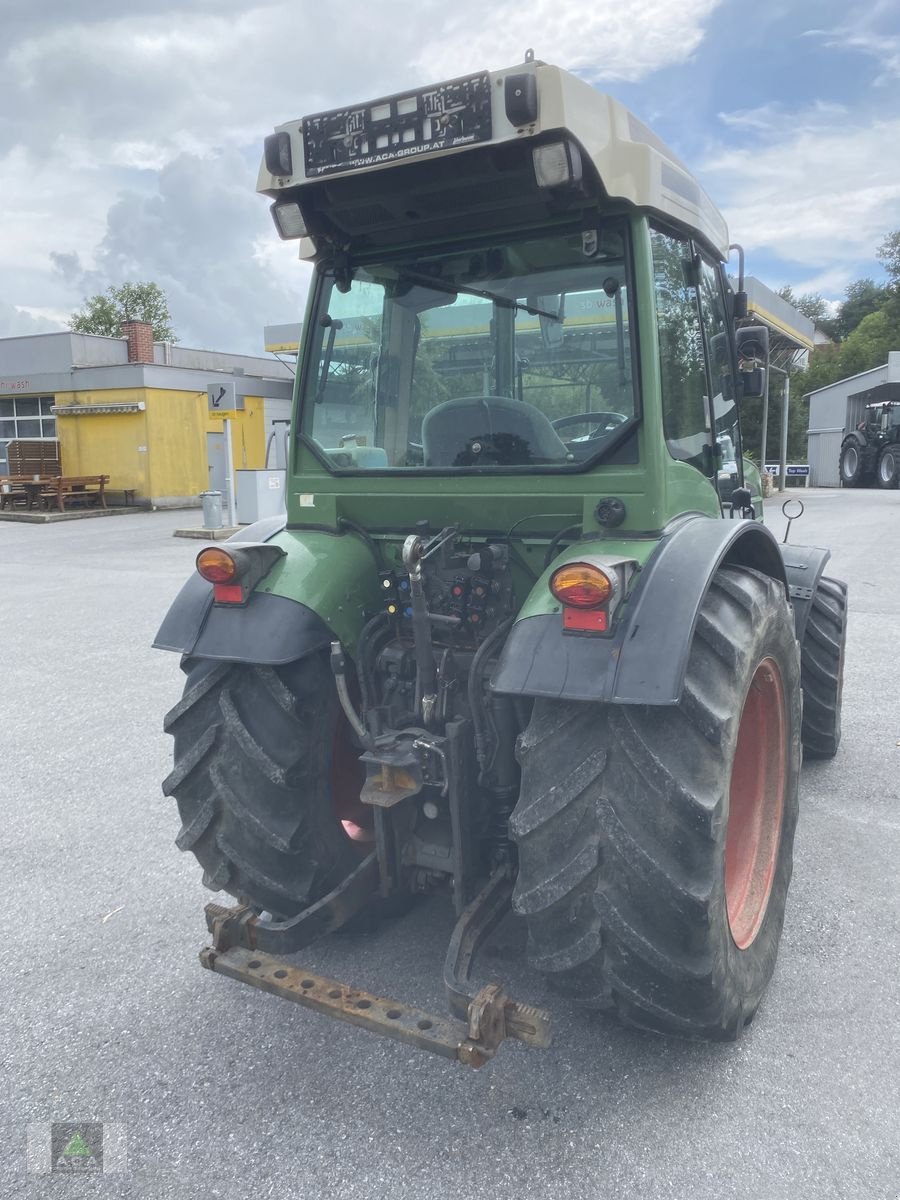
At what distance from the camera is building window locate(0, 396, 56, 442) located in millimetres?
26062

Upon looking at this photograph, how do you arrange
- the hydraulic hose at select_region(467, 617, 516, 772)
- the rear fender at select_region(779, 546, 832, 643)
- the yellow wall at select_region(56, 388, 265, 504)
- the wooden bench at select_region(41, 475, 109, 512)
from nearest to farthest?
the hydraulic hose at select_region(467, 617, 516, 772) → the rear fender at select_region(779, 546, 832, 643) → the wooden bench at select_region(41, 475, 109, 512) → the yellow wall at select_region(56, 388, 265, 504)

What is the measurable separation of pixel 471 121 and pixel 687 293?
3.50 feet

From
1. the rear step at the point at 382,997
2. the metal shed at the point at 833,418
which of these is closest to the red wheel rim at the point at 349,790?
the rear step at the point at 382,997

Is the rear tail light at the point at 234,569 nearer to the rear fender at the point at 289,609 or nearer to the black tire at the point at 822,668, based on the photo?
the rear fender at the point at 289,609

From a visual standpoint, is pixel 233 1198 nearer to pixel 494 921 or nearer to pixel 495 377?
pixel 494 921

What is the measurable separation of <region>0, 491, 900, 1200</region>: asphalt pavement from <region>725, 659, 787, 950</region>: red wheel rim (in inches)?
12.2

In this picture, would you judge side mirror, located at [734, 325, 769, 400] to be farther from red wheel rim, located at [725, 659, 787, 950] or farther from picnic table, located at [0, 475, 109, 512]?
picnic table, located at [0, 475, 109, 512]

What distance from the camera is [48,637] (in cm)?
852

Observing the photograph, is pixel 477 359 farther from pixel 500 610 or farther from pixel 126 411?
pixel 126 411

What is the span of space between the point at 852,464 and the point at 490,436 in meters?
30.6

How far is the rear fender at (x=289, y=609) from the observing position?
9.16ft

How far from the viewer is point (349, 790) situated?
3262 mm

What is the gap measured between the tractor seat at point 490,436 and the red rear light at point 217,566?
2.45ft

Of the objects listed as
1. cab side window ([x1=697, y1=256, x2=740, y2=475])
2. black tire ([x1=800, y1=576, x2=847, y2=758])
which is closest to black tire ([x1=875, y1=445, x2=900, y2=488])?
black tire ([x1=800, y1=576, x2=847, y2=758])
